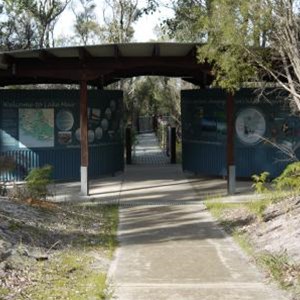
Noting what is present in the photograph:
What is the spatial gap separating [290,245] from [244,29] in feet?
15.0

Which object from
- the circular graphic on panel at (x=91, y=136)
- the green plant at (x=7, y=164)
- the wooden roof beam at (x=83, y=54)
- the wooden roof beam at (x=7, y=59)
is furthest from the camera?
the circular graphic on panel at (x=91, y=136)

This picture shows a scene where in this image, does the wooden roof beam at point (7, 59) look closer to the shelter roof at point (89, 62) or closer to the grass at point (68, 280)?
the shelter roof at point (89, 62)

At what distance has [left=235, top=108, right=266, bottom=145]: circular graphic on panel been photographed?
16.8 m

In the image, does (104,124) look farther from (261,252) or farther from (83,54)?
(261,252)

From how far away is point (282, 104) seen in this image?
16469 mm

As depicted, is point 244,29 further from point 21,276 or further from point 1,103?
point 1,103

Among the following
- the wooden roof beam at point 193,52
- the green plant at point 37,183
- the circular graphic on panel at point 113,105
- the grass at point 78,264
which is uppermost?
the wooden roof beam at point 193,52

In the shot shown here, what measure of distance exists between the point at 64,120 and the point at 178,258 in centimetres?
962

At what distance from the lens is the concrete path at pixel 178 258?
6.87 metres

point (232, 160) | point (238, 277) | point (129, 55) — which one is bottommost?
point (238, 277)

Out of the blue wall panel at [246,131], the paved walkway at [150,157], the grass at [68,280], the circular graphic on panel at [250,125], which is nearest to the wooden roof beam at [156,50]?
the blue wall panel at [246,131]

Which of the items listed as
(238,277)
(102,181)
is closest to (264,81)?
(102,181)

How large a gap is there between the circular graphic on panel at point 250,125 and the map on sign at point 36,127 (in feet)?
17.2

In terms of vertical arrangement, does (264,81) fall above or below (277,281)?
above
